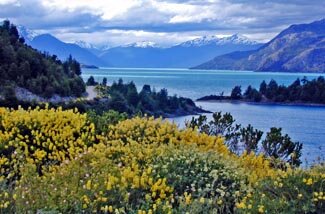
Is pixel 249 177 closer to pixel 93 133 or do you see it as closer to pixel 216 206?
pixel 216 206

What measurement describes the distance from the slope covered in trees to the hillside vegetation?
246ft

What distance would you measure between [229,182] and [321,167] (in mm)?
1106

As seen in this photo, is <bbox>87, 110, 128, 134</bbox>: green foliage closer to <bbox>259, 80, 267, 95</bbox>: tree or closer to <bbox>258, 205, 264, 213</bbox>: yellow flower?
<bbox>258, 205, 264, 213</bbox>: yellow flower

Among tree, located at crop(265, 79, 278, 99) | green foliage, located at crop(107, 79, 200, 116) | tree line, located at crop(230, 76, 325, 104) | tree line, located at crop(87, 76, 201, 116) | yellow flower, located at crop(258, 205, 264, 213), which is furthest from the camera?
tree, located at crop(265, 79, 278, 99)

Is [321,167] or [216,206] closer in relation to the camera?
[216,206]

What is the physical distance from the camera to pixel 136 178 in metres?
5.83

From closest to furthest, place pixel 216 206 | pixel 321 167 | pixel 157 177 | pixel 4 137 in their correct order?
pixel 216 206
pixel 157 177
pixel 321 167
pixel 4 137

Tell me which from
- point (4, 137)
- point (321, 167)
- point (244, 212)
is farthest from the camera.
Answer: point (4, 137)

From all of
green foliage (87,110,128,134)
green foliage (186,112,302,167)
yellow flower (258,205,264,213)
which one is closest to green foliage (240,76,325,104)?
green foliage (186,112,302,167)

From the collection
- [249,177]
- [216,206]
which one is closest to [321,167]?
[249,177]

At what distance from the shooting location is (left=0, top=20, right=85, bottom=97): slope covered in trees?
87.0 meters

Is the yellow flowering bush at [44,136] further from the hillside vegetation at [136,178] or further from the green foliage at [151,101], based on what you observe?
the green foliage at [151,101]

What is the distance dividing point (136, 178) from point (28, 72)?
289ft

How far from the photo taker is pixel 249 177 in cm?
650
